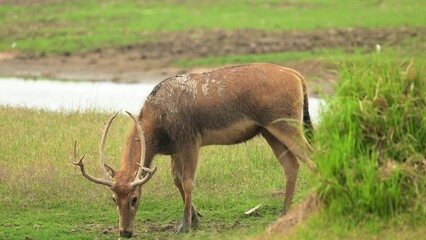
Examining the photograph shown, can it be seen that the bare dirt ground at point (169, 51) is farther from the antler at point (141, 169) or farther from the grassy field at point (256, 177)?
the antler at point (141, 169)

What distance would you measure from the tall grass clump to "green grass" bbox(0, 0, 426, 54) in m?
17.2

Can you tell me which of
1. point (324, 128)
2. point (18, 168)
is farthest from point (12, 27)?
point (324, 128)

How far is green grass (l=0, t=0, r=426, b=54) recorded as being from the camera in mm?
25969

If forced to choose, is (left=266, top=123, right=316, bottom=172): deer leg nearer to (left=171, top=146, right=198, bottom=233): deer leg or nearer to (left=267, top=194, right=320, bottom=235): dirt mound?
(left=171, top=146, right=198, bottom=233): deer leg

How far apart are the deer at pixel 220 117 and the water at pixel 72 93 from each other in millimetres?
7471

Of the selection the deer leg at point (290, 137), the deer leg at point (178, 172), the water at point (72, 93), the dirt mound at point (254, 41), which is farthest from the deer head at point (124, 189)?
the dirt mound at point (254, 41)

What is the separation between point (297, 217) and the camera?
873cm

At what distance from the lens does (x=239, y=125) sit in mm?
10367

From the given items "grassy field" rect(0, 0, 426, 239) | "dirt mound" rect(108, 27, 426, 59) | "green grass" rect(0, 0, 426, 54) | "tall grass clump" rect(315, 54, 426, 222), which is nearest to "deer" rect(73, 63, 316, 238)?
"grassy field" rect(0, 0, 426, 239)

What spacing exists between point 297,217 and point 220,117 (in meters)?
1.98

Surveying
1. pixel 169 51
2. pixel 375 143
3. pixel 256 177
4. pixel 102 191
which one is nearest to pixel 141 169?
pixel 102 191

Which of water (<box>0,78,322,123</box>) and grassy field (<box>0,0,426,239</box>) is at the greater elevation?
grassy field (<box>0,0,426,239</box>)

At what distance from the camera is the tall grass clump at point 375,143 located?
823 centimetres

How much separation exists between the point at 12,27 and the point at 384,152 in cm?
2104
